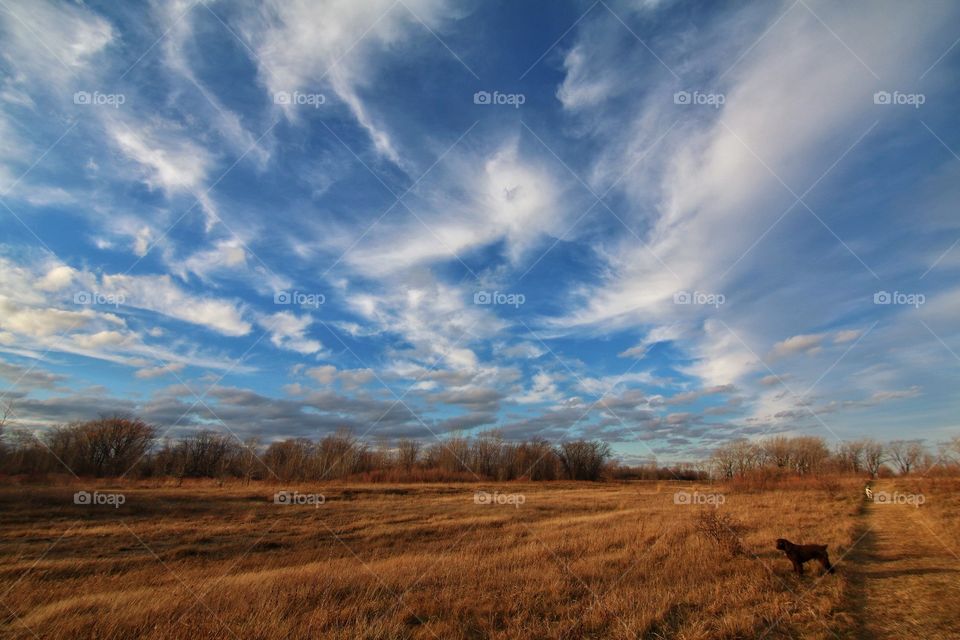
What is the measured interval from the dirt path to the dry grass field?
296 mm

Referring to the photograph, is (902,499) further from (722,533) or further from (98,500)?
(98,500)

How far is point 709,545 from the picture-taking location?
49.1ft

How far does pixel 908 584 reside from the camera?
11.3 meters

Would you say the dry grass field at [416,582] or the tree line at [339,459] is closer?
the dry grass field at [416,582]

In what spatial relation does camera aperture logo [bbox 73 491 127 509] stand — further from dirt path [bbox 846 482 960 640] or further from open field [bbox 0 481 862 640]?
dirt path [bbox 846 482 960 640]

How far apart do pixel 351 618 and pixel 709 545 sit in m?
12.3

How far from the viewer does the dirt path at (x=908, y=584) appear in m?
8.52

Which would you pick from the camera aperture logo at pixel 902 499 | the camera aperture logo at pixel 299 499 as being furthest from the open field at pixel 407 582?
the camera aperture logo at pixel 902 499

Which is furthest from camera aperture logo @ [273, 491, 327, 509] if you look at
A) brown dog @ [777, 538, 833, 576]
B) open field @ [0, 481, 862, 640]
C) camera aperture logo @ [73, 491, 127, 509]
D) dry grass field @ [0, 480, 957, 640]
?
brown dog @ [777, 538, 833, 576]

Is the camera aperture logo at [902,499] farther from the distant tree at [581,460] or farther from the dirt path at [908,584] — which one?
the distant tree at [581,460]

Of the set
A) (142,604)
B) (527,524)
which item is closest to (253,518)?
(527,524)

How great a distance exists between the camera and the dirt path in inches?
336

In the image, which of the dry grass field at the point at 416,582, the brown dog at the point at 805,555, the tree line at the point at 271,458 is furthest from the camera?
the tree line at the point at 271,458

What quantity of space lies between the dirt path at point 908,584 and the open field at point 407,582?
553 millimetres
